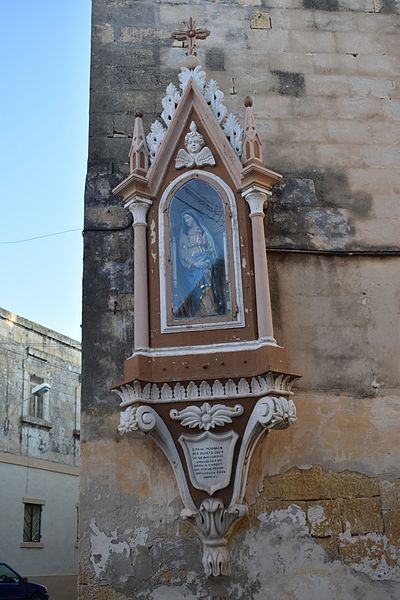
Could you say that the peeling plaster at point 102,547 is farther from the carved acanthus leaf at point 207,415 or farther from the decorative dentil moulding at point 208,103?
the decorative dentil moulding at point 208,103

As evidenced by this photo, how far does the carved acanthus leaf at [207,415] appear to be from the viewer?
15.7 feet

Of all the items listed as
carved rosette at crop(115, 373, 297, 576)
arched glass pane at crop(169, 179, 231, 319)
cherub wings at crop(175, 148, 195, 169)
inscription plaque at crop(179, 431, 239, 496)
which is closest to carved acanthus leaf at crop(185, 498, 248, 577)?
carved rosette at crop(115, 373, 297, 576)

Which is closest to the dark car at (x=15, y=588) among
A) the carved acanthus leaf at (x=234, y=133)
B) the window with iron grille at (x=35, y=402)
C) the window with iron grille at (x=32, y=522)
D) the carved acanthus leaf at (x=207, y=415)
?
the window with iron grille at (x=32, y=522)

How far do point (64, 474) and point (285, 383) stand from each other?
11741 mm

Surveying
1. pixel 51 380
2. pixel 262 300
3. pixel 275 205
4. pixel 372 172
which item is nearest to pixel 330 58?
pixel 372 172

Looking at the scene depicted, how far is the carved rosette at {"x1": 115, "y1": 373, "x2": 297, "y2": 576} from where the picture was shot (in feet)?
15.5

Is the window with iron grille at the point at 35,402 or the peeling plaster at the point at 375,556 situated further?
the window with iron grille at the point at 35,402

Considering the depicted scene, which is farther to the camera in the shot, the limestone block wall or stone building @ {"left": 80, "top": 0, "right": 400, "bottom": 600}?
the limestone block wall

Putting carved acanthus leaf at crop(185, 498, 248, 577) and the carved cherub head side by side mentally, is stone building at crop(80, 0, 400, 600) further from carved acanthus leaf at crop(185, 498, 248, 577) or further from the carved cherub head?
the carved cherub head

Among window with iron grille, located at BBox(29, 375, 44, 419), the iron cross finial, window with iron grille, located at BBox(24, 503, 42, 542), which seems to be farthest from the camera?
window with iron grille, located at BBox(29, 375, 44, 419)

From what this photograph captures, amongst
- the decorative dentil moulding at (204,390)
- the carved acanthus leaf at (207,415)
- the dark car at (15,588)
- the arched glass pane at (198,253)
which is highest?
the arched glass pane at (198,253)

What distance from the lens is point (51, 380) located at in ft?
51.9

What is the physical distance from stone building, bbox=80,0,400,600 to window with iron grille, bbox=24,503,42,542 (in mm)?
9833

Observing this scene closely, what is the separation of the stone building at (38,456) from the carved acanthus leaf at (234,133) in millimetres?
10004
